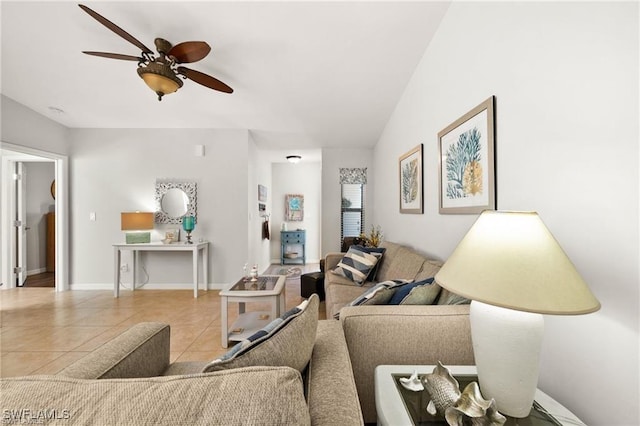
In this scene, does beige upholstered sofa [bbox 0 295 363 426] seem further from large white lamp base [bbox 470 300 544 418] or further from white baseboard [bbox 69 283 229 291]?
white baseboard [bbox 69 283 229 291]

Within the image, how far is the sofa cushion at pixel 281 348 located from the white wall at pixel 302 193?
5950mm

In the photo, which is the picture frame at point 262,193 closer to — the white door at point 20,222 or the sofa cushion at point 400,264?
the sofa cushion at point 400,264

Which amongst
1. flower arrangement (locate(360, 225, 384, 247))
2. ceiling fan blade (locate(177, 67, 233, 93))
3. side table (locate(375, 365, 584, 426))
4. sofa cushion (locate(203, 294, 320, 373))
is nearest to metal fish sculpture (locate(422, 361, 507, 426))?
side table (locate(375, 365, 584, 426))

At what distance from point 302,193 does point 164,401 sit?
636cm

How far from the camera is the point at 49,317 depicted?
9.74 ft

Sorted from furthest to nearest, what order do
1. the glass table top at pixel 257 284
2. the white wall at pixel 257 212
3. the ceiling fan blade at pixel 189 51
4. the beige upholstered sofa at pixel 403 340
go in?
the white wall at pixel 257 212 < the glass table top at pixel 257 284 < the ceiling fan blade at pixel 189 51 < the beige upholstered sofa at pixel 403 340

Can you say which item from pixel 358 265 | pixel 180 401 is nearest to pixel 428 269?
pixel 358 265

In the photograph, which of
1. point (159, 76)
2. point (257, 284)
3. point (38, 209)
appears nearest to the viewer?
point (159, 76)

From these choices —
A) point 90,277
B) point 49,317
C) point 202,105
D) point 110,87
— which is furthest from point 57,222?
point 202,105

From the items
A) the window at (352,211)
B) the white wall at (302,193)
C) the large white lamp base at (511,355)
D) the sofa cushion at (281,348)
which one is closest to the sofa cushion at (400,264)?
the large white lamp base at (511,355)

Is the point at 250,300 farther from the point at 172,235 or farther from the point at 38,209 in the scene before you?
the point at 38,209

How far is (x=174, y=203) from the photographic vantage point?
13.7 ft

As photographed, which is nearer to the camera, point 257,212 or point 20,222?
point 20,222

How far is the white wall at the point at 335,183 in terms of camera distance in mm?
5152
